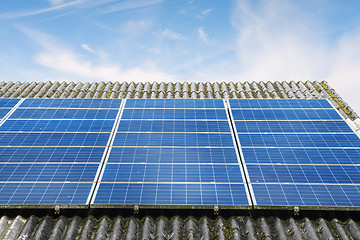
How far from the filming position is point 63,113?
12039 mm

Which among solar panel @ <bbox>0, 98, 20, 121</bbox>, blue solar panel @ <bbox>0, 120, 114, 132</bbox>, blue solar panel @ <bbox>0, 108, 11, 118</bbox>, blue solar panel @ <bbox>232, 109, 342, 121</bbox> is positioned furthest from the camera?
solar panel @ <bbox>0, 98, 20, 121</bbox>

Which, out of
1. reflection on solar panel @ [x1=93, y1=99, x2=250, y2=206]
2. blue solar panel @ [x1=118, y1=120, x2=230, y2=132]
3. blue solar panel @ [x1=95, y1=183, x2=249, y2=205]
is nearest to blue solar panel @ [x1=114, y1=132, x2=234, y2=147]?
reflection on solar panel @ [x1=93, y1=99, x2=250, y2=206]

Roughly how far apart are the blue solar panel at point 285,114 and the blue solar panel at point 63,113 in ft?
19.5

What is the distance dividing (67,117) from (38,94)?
6.12 meters

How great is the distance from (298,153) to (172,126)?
5.05 m

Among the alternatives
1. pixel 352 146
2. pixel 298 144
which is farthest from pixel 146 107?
pixel 352 146

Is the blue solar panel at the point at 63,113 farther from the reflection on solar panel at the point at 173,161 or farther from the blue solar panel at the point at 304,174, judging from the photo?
the blue solar panel at the point at 304,174

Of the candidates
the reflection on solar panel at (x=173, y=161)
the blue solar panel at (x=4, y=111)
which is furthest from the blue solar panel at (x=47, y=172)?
the blue solar panel at (x=4, y=111)

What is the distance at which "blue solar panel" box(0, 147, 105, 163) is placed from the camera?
30.6 ft

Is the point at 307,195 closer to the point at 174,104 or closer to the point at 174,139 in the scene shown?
the point at 174,139

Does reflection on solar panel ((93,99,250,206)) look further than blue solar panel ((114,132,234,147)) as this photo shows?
No

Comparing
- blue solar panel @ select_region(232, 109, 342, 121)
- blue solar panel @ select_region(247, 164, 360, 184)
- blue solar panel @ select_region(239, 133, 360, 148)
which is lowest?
blue solar panel @ select_region(247, 164, 360, 184)

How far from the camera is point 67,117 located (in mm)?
11742

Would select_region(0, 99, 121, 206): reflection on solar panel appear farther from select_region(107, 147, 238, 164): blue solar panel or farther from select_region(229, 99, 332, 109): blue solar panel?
select_region(229, 99, 332, 109): blue solar panel
